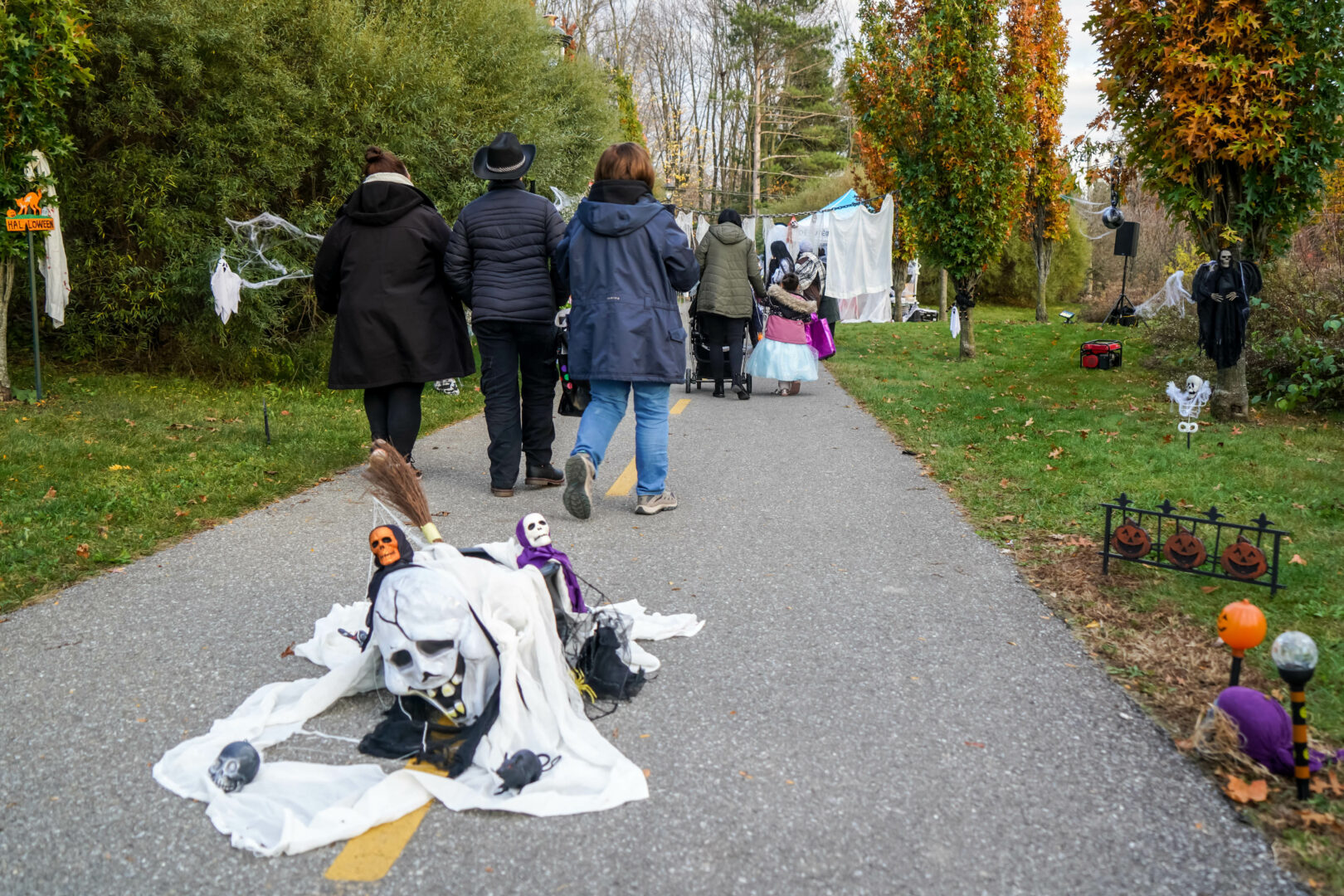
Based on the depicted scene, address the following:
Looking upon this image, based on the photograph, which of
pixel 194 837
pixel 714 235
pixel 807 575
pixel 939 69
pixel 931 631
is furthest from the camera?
pixel 939 69

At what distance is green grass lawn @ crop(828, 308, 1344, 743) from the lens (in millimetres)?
4461

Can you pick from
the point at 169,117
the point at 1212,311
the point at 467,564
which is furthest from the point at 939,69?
the point at 467,564

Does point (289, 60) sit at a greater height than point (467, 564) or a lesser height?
greater

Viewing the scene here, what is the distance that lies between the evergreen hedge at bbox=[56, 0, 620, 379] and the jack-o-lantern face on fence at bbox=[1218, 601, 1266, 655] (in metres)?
11.8

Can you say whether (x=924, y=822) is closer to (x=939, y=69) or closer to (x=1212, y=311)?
(x=1212, y=311)

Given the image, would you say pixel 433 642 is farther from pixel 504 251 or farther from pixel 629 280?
pixel 504 251

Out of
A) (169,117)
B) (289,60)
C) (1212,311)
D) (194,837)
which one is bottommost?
(194,837)

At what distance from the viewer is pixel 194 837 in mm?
2678

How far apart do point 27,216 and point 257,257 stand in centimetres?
253

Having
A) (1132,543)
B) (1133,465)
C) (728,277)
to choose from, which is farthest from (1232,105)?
(1132,543)

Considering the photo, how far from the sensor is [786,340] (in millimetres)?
12531

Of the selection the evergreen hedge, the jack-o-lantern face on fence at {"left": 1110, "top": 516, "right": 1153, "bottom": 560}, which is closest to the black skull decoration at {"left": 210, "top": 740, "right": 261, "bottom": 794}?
the jack-o-lantern face on fence at {"left": 1110, "top": 516, "right": 1153, "bottom": 560}

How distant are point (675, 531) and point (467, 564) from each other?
281cm

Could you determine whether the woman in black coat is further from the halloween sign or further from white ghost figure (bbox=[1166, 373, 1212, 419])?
white ghost figure (bbox=[1166, 373, 1212, 419])
